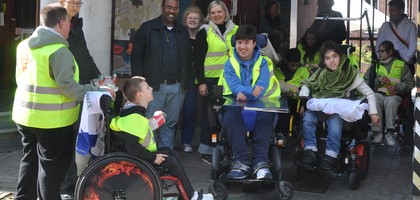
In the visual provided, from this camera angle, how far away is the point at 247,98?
5.57 metres

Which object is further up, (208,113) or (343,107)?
(343,107)

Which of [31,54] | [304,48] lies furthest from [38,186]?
[304,48]

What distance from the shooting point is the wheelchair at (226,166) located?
17.2 feet

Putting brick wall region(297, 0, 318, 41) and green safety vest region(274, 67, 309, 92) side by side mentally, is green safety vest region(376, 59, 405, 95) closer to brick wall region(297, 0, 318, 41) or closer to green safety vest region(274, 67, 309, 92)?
green safety vest region(274, 67, 309, 92)

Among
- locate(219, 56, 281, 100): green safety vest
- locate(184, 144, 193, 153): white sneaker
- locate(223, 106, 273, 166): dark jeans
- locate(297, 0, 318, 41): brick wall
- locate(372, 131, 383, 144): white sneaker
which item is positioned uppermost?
locate(297, 0, 318, 41): brick wall

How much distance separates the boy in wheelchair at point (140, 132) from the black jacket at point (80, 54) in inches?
24.1

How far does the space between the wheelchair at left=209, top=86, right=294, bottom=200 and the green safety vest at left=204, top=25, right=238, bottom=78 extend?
1005 mm

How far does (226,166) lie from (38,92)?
185 centimetres

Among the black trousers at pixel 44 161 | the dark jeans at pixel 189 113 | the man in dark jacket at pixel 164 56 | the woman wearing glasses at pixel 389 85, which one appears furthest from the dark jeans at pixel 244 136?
the woman wearing glasses at pixel 389 85

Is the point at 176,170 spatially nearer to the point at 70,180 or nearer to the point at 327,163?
the point at 70,180

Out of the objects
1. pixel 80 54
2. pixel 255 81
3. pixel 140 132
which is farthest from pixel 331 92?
pixel 80 54

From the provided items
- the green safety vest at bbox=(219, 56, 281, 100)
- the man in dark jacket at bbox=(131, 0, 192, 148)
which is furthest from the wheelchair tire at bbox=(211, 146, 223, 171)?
the man in dark jacket at bbox=(131, 0, 192, 148)

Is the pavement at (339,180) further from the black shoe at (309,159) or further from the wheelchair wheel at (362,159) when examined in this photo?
the black shoe at (309,159)

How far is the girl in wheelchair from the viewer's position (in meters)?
5.79
